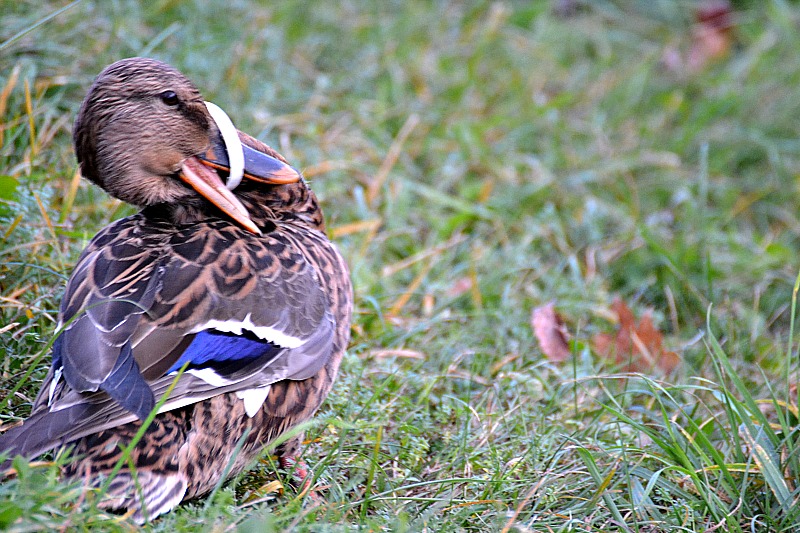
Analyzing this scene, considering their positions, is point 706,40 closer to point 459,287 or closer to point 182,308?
point 459,287

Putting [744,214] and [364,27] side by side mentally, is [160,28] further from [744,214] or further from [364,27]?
[744,214]

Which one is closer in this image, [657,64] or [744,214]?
[744,214]

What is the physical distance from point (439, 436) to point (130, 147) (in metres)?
1.34

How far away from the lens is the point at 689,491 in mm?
2770

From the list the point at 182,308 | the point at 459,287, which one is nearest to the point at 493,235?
the point at 459,287

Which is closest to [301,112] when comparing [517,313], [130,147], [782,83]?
[517,313]

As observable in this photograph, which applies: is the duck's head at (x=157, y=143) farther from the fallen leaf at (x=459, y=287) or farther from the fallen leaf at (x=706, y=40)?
the fallen leaf at (x=706, y=40)

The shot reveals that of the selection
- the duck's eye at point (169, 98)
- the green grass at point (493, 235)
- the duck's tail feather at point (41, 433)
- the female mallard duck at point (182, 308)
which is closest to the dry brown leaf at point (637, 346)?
the green grass at point (493, 235)

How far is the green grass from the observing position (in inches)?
106

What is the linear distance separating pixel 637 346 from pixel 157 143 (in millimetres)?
2043

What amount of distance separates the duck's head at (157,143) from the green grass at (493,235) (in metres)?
0.54

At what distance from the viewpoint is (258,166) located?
2.97 metres

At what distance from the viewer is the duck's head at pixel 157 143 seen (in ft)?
8.89

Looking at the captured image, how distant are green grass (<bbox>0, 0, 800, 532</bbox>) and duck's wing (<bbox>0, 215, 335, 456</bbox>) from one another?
180 millimetres
